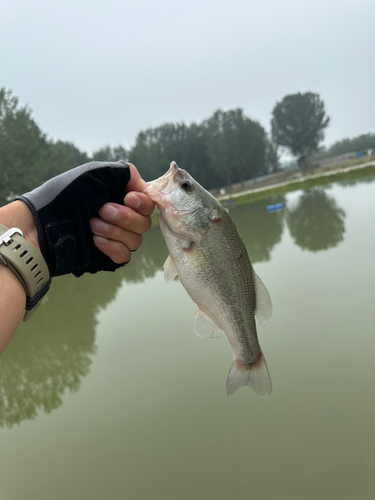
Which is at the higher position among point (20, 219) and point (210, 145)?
point (210, 145)

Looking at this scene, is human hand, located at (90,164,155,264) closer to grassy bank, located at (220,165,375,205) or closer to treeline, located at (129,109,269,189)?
grassy bank, located at (220,165,375,205)

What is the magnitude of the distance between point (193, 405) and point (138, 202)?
2423mm

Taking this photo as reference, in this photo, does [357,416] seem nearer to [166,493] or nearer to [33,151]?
[166,493]

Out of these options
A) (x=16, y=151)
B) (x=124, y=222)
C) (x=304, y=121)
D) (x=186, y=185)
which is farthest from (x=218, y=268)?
(x=304, y=121)

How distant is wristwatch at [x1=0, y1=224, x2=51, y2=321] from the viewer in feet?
5.44

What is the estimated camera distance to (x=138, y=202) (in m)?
2.10

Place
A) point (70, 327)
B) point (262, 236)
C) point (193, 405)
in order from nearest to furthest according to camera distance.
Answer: point (193, 405) → point (70, 327) → point (262, 236)

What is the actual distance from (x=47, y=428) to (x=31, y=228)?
2.91 m

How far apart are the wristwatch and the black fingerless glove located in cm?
19

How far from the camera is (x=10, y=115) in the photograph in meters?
27.3

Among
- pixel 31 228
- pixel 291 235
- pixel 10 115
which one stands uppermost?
pixel 10 115

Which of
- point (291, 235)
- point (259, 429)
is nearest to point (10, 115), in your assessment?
point (291, 235)

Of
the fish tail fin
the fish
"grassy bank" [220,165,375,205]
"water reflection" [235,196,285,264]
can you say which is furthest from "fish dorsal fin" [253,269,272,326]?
"grassy bank" [220,165,375,205]

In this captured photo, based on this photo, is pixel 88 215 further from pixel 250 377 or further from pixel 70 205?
pixel 250 377
